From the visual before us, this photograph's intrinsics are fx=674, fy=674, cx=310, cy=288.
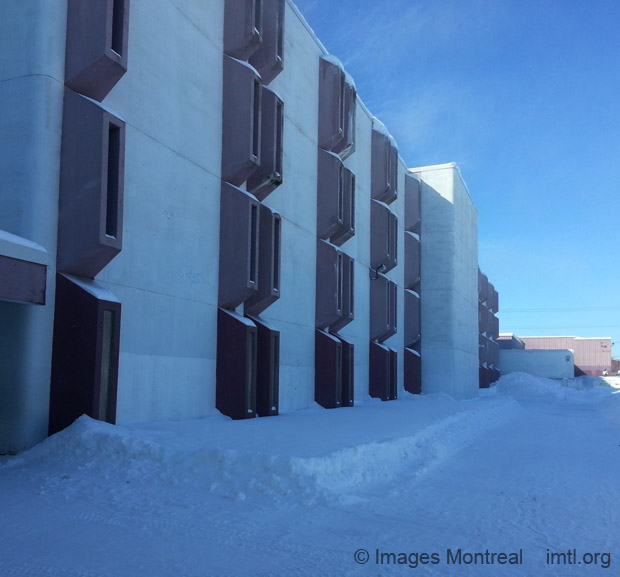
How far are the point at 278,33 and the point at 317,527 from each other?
597 inches

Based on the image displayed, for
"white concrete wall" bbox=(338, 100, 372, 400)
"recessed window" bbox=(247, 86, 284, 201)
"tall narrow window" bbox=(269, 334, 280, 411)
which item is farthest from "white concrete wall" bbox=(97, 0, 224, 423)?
"white concrete wall" bbox=(338, 100, 372, 400)

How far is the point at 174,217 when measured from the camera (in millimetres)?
14281

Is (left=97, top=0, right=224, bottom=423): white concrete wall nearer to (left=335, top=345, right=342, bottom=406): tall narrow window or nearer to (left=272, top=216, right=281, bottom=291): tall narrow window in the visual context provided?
(left=272, top=216, right=281, bottom=291): tall narrow window

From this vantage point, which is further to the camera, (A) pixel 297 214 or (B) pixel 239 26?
(A) pixel 297 214

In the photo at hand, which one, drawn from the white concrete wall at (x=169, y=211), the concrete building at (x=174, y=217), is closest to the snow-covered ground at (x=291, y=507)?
the concrete building at (x=174, y=217)

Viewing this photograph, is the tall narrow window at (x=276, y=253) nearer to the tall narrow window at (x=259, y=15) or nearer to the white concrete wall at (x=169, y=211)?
the white concrete wall at (x=169, y=211)

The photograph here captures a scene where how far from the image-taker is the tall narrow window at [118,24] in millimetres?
11531

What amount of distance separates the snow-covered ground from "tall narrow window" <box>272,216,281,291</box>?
5.85 metres

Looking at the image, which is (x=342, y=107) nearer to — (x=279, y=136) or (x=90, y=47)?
(x=279, y=136)

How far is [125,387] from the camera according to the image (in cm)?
1241

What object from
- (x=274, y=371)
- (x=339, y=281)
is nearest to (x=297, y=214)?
(x=339, y=281)

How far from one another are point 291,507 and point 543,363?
73.6 m

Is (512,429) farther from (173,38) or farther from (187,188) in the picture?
(173,38)

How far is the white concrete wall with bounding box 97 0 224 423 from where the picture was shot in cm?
1278
